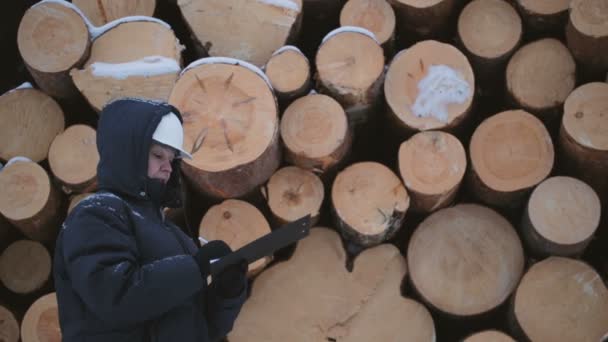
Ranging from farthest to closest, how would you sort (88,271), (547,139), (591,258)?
1. (591,258)
2. (547,139)
3. (88,271)

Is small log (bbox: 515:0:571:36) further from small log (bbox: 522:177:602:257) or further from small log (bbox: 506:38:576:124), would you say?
small log (bbox: 522:177:602:257)

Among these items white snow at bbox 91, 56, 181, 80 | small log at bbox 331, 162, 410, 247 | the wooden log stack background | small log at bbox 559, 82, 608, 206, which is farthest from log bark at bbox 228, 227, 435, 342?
white snow at bbox 91, 56, 181, 80

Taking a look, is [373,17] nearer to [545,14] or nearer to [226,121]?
[545,14]

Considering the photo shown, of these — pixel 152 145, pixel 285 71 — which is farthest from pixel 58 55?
pixel 152 145

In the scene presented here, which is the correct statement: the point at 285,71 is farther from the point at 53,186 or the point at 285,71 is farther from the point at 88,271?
the point at 88,271

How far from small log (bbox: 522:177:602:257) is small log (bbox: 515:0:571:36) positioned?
0.71 m

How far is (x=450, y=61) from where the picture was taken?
2.70 m

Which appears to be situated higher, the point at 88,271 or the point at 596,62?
the point at 88,271

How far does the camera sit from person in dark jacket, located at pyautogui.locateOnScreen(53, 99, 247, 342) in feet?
5.20

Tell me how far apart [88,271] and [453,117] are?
5.21ft

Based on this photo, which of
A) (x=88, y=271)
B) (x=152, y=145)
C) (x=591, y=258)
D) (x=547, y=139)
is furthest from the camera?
(x=591, y=258)

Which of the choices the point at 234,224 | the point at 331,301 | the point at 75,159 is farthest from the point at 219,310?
the point at 75,159

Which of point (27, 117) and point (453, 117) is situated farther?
point (27, 117)

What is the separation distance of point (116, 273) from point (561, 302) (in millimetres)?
1621
